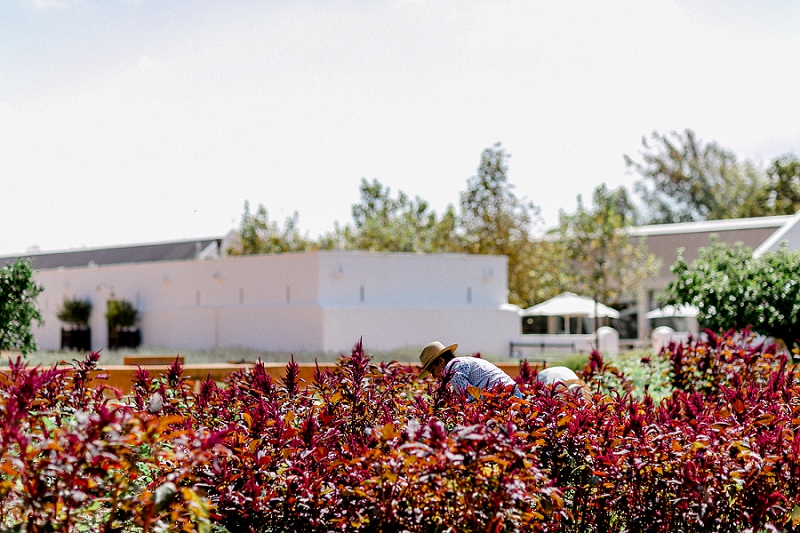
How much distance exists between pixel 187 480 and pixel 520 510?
1661mm

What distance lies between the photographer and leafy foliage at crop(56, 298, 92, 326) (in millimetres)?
28500

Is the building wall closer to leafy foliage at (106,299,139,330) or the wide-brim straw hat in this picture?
leafy foliage at (106,299,139,330)

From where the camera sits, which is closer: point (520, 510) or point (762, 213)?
point (520, 510)

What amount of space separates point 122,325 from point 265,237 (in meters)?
15.9

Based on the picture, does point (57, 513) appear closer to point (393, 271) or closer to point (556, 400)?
point (556, 400)

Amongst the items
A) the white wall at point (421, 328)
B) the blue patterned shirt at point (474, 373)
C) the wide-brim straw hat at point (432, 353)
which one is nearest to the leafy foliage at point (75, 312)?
the white wall at point (421, 328)

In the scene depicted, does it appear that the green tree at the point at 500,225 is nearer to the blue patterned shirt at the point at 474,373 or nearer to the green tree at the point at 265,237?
the green tree at the point at 265,237

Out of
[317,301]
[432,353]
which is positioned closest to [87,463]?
[432,353]

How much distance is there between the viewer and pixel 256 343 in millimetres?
25219

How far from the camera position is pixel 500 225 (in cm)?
3694

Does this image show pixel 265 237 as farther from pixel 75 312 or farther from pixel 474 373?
pixel 474 373

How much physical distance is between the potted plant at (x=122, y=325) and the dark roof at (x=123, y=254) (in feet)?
53.8

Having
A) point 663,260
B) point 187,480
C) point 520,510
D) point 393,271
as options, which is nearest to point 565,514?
point 520,510

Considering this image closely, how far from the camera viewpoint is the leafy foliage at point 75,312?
2850 cm
